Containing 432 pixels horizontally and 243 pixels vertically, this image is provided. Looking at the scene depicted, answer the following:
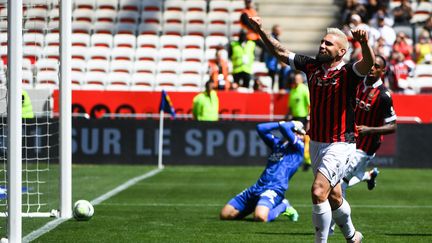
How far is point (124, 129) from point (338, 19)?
9.52 m

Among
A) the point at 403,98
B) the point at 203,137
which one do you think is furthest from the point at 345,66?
the point at 403,98

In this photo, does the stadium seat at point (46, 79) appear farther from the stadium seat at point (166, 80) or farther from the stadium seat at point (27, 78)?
the stadium seat at point (166, 80)

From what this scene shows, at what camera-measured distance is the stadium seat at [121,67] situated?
30.1m

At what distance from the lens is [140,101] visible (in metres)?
27.1

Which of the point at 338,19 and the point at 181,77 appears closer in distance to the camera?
the point at 181,77

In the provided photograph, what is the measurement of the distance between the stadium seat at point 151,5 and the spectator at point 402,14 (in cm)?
688

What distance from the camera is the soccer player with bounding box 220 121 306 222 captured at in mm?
13914

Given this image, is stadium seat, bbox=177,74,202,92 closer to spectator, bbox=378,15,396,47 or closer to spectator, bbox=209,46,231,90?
spectator, bbox=209,46,231,90

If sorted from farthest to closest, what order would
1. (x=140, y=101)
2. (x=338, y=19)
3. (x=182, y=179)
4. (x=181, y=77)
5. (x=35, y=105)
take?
1. (x=338, y=19)
2. (x=181, y=77)
3. (x=140, y=101)
4. (x=35, y=105)
5. (x=182, y=179)

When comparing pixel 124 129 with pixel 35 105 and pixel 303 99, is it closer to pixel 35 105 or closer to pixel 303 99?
pixel 35 105

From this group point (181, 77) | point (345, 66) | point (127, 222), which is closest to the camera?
point (345, 66)

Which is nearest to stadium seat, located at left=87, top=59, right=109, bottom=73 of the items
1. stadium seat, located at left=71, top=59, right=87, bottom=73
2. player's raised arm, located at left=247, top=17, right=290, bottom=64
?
stadium seat, located at left=71, top=59, right=87, bottom=73

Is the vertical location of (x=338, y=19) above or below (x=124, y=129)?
above

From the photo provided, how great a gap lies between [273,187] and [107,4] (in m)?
19.4
